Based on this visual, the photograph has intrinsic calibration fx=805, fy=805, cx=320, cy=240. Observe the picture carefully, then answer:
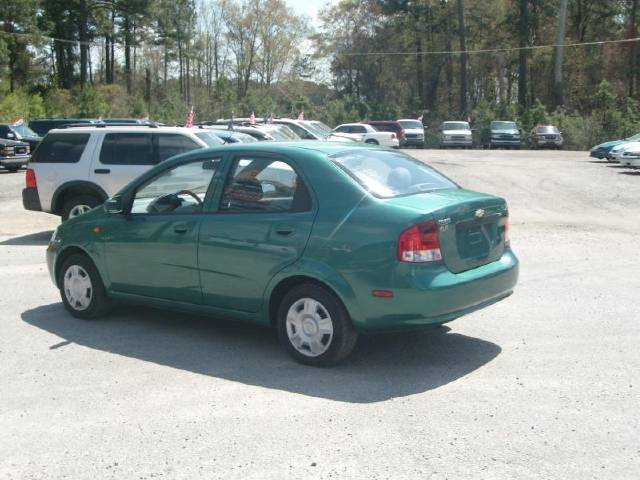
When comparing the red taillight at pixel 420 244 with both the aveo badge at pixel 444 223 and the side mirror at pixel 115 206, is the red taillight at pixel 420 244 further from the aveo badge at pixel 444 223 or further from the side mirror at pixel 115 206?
the side mirror at pixel 115 206

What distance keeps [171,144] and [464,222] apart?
747 centimetres

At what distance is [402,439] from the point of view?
15.4 ft

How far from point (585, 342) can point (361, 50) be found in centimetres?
6804

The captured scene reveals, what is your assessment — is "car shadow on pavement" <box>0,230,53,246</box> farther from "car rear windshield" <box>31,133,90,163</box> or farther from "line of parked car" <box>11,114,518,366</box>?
"line of parked car" <box>11,114,518,366</box>

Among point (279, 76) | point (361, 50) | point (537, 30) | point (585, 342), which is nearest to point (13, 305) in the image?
point (585, 342)

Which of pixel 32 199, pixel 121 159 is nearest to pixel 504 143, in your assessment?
pixel 121 159

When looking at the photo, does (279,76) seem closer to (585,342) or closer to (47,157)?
(47,157)

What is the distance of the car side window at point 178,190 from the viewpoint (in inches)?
267

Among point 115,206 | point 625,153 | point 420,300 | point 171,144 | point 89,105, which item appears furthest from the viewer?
point 89,105

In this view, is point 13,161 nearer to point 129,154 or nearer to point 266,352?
point 129,154

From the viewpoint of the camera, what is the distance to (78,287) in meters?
7.57

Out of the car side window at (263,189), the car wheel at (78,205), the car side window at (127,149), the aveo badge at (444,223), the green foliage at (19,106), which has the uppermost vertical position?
the green foliage at (19,106)

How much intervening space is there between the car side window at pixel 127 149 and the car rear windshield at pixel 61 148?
0.39 meters

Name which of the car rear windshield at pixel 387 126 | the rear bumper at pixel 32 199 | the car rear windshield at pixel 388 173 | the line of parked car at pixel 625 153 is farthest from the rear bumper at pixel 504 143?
the car rear windshield at pixel 388 173
